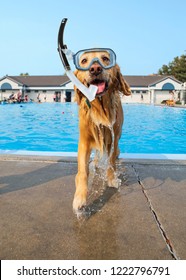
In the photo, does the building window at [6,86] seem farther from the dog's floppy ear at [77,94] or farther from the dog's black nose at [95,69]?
the dog's black nose at [95,69]

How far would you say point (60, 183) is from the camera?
11.8ft

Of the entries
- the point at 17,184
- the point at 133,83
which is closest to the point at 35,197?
the point at 17,184

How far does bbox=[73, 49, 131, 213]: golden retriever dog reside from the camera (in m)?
2.79

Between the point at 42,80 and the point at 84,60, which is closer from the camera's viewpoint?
the point at 84,60

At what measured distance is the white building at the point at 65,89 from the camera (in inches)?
2032

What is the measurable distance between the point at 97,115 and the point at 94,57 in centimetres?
63

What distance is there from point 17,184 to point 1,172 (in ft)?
2.04

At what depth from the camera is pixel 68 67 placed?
2840 millimetres

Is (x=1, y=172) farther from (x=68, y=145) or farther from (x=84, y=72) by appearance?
(x=68, y=145)

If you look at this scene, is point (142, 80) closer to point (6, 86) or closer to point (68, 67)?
point (6, 86)

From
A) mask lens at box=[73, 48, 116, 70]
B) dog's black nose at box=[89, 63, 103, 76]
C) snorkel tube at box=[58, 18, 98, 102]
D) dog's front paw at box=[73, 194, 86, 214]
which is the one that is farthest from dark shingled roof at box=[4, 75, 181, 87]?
dog's front paw at box=[73, 194, 86, 214]

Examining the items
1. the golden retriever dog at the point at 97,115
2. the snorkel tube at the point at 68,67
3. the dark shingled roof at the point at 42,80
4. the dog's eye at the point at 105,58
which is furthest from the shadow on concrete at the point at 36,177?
the dark shingled roof at the point at 42,80

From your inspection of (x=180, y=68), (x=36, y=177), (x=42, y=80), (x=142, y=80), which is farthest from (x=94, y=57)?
(x=180, y=68)
